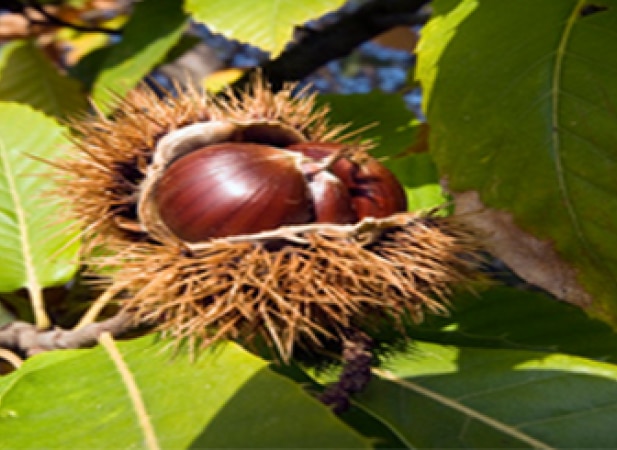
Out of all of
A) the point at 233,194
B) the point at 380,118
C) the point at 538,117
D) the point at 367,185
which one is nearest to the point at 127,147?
the point at 233,194

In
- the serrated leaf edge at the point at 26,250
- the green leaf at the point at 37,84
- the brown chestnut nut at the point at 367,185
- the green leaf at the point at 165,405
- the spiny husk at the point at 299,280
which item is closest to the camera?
the green leaf at the point at 165,405

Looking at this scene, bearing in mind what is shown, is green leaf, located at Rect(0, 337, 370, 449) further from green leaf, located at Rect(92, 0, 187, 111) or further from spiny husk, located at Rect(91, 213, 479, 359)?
green leaf, located at Rect(92, 0, 187, 111)

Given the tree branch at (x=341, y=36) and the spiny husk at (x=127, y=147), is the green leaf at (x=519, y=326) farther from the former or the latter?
the tree branch at (x=341, y=36)

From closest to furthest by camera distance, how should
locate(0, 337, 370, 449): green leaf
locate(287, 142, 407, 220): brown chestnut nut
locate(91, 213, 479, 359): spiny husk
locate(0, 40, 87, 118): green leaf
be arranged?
locate(0, 337, 370, 449): green leaf
locate(91, 213, 479, 359): spiny husk
locate(287, 142, 407, 220): brown chestnut nut
locate(0, 40, 87, 118): green leaf

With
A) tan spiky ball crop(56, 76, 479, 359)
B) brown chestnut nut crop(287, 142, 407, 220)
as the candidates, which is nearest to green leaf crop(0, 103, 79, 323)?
tan spiky ball crop(56, 76, 479, 359)

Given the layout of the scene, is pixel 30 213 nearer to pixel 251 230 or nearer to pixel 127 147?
pixel 127 147

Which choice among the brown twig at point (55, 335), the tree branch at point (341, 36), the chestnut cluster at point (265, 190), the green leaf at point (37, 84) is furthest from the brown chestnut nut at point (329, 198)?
the green leaf at point (37, 84)
